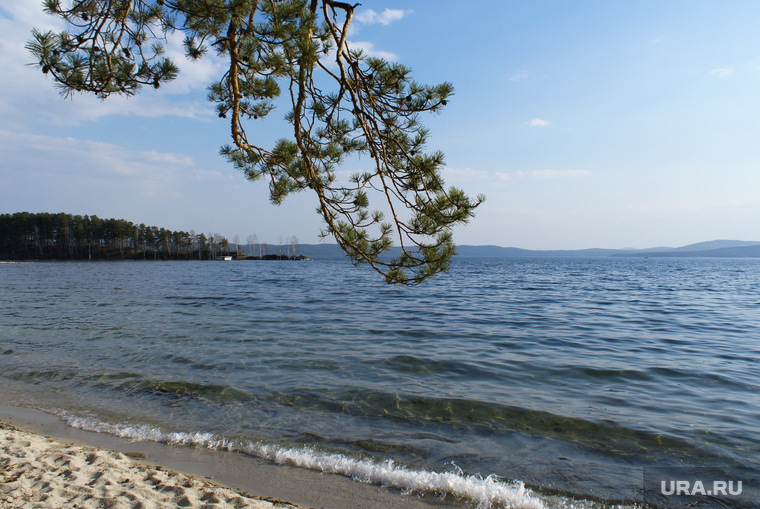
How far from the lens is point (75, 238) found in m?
105

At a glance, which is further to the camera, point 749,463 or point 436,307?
point 436,307

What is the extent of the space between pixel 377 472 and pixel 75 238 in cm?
12608

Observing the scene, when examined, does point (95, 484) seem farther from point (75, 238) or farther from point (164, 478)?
point (75, 238)

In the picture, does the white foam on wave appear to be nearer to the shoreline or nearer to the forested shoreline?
the shoreline

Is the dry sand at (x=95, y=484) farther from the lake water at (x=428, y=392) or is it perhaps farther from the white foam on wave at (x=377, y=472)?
the lake water at (x=428, y=392)

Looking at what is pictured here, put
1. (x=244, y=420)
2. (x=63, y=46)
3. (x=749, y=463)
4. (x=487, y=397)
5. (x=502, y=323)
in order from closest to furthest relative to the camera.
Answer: (x=63, y=46)
(x=749, y=463)
(x=244, y=420)
(x=487, y=397)
(x=502, y=323)

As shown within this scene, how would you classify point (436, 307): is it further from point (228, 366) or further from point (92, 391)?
point (92, 391)

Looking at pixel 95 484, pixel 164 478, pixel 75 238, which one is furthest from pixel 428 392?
pixel 75 238

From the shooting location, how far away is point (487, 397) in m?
6.74

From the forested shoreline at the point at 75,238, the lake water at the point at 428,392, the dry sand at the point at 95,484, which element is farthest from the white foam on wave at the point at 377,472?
the forested shoreline at the point at 75,238

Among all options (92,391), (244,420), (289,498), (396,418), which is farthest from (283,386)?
(289,498)

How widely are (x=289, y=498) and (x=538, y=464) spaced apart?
8.81 feet

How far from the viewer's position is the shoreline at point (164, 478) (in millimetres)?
3439

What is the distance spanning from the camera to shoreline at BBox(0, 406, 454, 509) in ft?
11.3
